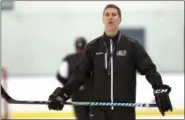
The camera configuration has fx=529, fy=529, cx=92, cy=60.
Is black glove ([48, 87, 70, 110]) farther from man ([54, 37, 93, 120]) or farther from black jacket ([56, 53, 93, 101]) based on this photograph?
man ([54, 37, 93, 120])

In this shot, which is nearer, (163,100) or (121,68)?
(163,100)

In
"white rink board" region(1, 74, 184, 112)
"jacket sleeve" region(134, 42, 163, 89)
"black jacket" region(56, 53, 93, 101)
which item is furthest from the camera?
"white rink board" region(1, 74, 184, 112)

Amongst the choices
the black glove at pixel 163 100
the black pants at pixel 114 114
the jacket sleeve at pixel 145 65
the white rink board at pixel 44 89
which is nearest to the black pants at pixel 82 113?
the black pants at pixel 114 114

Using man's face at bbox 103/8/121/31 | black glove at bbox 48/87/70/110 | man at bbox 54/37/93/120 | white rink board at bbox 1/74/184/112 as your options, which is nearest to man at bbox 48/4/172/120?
man's face at bbox 103/8/121/31

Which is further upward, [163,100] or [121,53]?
[121,53]

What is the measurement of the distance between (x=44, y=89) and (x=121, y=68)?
402 cm

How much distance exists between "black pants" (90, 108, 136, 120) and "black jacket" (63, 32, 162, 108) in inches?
2.4

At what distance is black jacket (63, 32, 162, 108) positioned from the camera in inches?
124

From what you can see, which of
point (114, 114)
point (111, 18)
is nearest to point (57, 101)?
point (114, 114)

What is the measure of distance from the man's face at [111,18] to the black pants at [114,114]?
496mm

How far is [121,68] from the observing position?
10.4ft

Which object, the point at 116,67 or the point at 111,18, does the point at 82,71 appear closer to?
the point at 116,67

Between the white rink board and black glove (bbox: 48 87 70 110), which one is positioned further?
the white rink board

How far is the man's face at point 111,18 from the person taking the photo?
10.3ft
